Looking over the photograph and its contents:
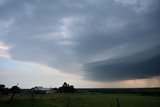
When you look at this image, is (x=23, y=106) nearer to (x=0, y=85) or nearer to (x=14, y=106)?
(x=14, y=106)

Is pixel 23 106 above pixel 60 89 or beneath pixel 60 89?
beneath

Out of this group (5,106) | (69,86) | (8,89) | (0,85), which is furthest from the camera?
(69,86)

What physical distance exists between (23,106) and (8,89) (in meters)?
43.0

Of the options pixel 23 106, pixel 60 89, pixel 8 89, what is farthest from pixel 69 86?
pixel 23 106

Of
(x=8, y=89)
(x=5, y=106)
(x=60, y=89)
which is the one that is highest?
(x=60, y=89)

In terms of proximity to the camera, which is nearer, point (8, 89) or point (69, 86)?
point (8, 89)

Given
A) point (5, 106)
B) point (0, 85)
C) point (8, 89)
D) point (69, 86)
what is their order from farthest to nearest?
point (69, 86), point (8, 89), point (0, 85), point (5, 106)

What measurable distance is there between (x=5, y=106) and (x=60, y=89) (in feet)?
330

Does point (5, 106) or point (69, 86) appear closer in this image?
point (5, 106)

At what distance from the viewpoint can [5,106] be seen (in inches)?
1423

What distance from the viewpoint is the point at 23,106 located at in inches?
1452

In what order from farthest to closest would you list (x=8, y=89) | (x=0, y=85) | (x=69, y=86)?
1. (x=69, y=86)
2. (x=8, y=89)
3. (x=0, y=85)

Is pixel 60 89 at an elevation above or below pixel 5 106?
above

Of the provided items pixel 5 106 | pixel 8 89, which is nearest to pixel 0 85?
pixel 8 89
